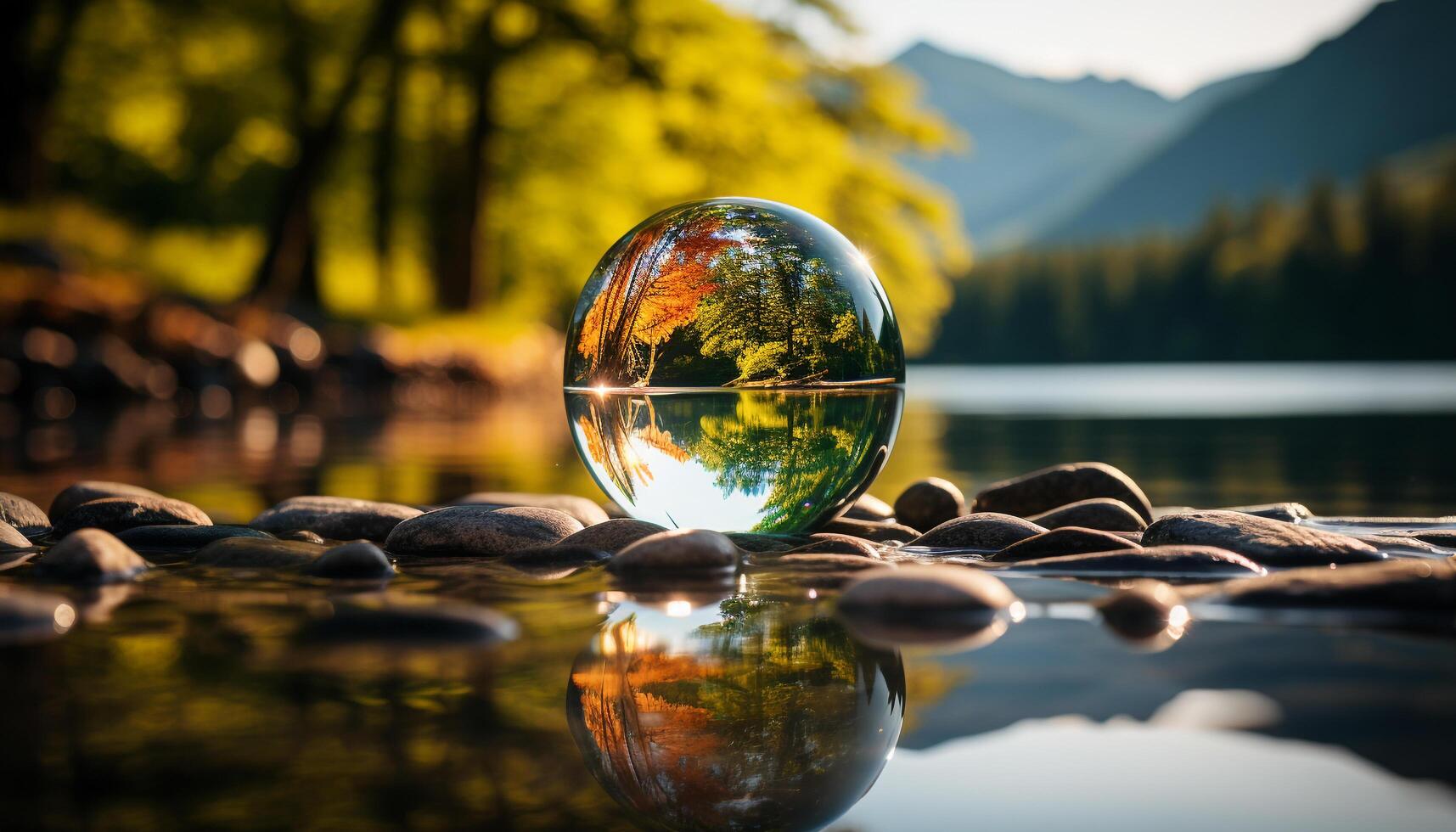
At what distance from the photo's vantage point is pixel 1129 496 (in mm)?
6219

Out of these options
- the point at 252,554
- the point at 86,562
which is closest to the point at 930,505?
the point at 252,554

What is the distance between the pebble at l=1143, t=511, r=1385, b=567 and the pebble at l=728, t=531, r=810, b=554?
1.40 m

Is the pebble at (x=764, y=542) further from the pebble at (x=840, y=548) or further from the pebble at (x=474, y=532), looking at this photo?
the pebble at (x=474, y=532)

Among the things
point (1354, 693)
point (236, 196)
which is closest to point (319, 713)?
point (1354, 693)

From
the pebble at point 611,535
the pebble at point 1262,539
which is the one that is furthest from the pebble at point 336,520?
the pebble at point 1262,539

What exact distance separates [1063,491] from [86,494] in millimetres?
4839

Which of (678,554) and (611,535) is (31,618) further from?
(611,535)

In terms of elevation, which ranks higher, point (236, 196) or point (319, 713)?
point (236, 196)

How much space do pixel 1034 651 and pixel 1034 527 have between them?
2187 millimetres

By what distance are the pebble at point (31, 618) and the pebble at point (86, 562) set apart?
0.64m

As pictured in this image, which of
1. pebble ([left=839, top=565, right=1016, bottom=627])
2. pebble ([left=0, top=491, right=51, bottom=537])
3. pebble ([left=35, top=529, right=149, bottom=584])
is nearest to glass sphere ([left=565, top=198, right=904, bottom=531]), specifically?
pebble ([left=839, top=565, right=1016, bottom=627])

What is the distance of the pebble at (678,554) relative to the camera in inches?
162

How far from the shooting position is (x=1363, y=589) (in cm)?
341

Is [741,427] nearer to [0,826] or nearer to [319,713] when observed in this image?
[319,713]
